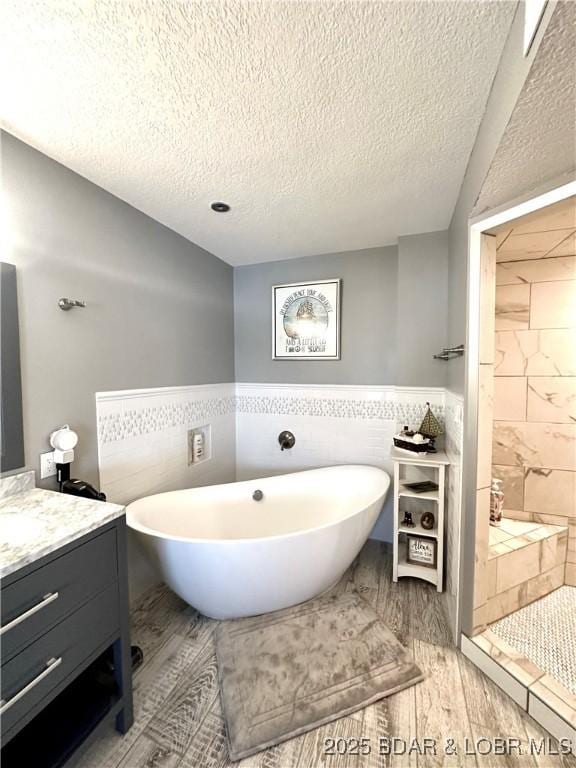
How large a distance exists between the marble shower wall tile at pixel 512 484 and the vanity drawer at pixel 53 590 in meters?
2.36

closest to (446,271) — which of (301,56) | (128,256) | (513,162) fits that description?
(513,162)

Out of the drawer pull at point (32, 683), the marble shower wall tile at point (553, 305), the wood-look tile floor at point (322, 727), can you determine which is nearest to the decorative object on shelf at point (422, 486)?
the wood-look tile floor at point (322, 727)

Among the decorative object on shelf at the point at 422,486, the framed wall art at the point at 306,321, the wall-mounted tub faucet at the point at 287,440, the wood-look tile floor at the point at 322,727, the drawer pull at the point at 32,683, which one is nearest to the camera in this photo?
the drawer pull at the point at 32,683

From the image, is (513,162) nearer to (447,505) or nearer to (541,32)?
(541,32)

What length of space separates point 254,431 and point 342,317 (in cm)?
132

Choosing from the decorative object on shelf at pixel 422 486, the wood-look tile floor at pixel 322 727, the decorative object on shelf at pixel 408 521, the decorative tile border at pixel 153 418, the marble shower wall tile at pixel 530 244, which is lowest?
the wood-look tile floor at pixel 322 727

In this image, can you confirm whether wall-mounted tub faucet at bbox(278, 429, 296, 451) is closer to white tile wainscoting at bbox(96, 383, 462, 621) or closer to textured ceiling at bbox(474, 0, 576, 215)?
white tile wainscoting at bbox(96, 383, 462, 621)

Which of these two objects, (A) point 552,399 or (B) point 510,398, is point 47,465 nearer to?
(B) point 510,398

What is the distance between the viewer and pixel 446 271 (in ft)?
7.13

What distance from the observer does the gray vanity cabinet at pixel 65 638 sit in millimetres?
830

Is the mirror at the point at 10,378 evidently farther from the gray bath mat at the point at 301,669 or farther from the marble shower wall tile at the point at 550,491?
the marble shower wall tile at the point at 550,491

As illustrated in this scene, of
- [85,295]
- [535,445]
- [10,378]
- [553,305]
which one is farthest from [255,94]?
[535,445]

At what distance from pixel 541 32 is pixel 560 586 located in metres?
2.62

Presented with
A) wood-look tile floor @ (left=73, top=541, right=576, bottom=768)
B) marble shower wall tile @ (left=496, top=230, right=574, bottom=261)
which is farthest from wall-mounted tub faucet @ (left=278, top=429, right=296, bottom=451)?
marble shower wall tile @ (left=496, top=230, right=574, bottom=261)
